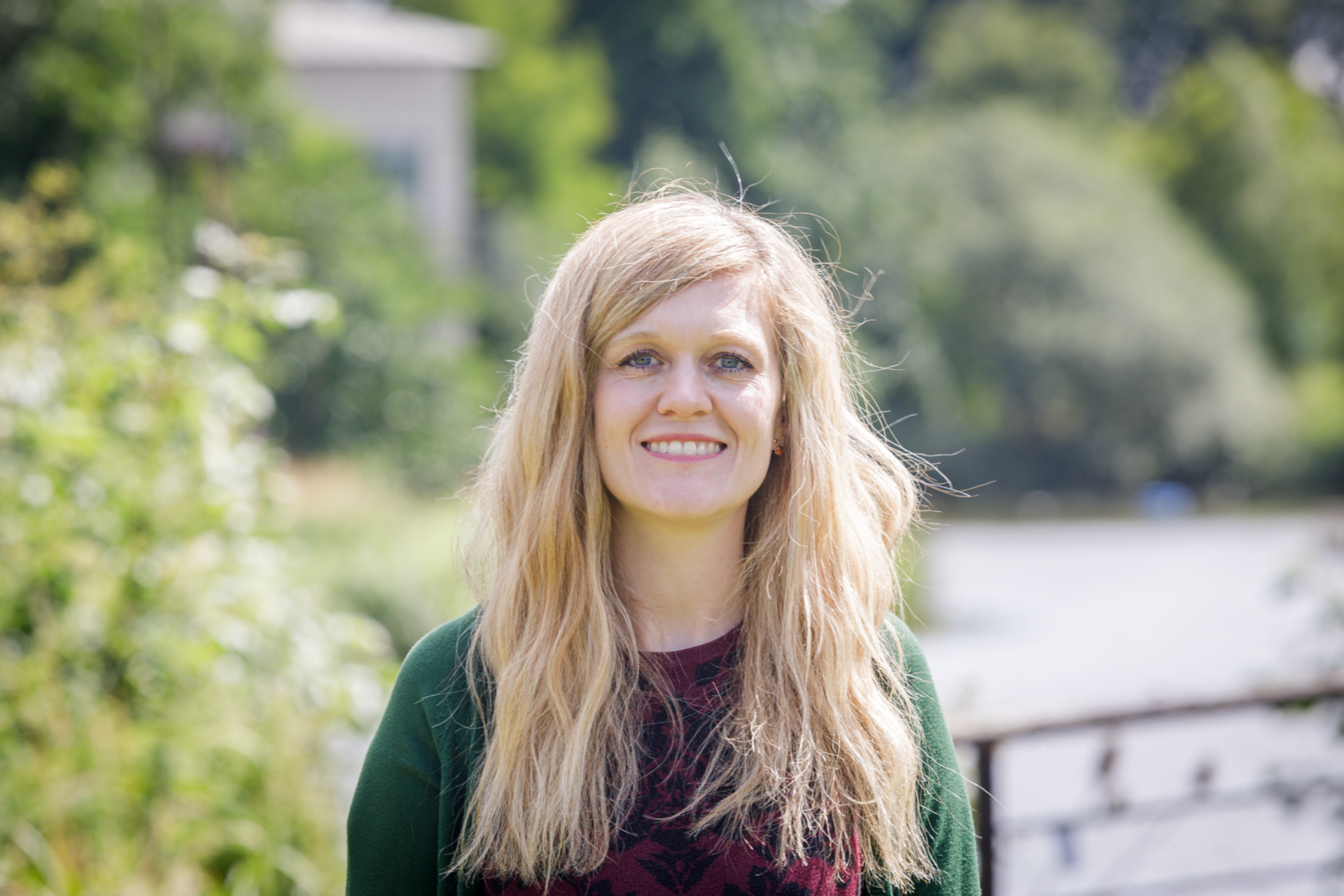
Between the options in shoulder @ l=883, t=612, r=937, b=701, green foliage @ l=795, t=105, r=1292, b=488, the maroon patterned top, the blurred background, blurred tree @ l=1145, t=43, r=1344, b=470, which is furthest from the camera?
blurred tree @ l=1145, t=43, r=1344, b=470

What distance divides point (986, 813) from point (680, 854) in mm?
1281

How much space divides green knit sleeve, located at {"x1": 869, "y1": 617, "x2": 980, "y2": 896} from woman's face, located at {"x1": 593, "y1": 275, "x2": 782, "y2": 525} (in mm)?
415

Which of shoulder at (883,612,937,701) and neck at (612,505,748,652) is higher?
neck at (612,505,748,652)

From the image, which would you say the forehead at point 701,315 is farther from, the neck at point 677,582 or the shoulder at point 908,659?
the shoulder at point 908,659

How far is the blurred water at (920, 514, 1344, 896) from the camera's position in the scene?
3.31 meters

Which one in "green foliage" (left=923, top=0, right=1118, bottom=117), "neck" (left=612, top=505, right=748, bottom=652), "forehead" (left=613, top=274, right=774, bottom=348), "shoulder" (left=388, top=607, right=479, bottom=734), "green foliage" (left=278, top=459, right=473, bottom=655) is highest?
"green foliage" (left=923, top=0, right=1118, bottom=117)

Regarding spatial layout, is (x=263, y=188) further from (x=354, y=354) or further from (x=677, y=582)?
(x=677, y=582)

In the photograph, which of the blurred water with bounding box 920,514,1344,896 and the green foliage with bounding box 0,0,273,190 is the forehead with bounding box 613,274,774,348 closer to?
the blurred water with bounding box 920,514,1344,896

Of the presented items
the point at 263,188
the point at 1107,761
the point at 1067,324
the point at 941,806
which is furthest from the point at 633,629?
the point at 1067,324

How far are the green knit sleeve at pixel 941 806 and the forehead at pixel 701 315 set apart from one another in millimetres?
565

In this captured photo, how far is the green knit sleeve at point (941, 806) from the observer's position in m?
1.76

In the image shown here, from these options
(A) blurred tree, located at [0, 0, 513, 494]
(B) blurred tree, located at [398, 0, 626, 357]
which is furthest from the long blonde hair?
(B) blurred tree, located at [398, 0, 626, 357]

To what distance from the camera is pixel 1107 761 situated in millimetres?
2977

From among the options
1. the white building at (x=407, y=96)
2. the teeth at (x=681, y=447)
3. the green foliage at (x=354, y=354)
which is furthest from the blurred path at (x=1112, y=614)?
the white building at (x=407, y=96)
